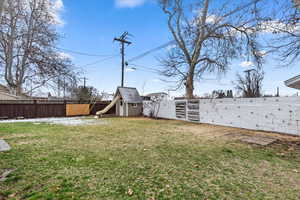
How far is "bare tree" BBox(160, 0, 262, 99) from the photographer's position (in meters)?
10.1

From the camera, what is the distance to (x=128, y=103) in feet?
45.2

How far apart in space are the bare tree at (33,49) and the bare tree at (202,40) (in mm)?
9029

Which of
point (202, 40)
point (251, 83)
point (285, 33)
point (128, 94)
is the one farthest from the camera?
point (251, 83)

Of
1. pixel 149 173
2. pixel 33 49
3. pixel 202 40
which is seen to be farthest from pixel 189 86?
pixel 33 49

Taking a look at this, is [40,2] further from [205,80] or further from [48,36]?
[205,80]

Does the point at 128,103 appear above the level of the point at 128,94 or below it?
below

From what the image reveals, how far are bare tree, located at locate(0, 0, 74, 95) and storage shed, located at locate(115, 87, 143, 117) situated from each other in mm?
4604

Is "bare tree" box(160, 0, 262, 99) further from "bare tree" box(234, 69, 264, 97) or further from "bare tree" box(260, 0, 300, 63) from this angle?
"bare tree" box(234, 69, 264, 97)

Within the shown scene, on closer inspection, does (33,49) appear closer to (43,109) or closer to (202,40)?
(43,109)

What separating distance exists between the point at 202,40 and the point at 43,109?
14008 millimetres

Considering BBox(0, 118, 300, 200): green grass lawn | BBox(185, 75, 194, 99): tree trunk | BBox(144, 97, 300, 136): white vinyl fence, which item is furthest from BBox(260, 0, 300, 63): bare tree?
BBox(185, 75, 194, 99): tree trunk

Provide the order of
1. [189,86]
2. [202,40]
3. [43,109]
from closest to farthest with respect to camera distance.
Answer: [202,40] → [189,86] → [43,109]

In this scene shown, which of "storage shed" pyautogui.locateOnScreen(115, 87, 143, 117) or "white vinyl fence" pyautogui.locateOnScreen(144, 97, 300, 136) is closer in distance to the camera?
"white vinyl fence" pyautogui.locateOnScreen(144, 97, 300, 136)

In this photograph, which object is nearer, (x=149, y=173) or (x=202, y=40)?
(x=149, y=173)
